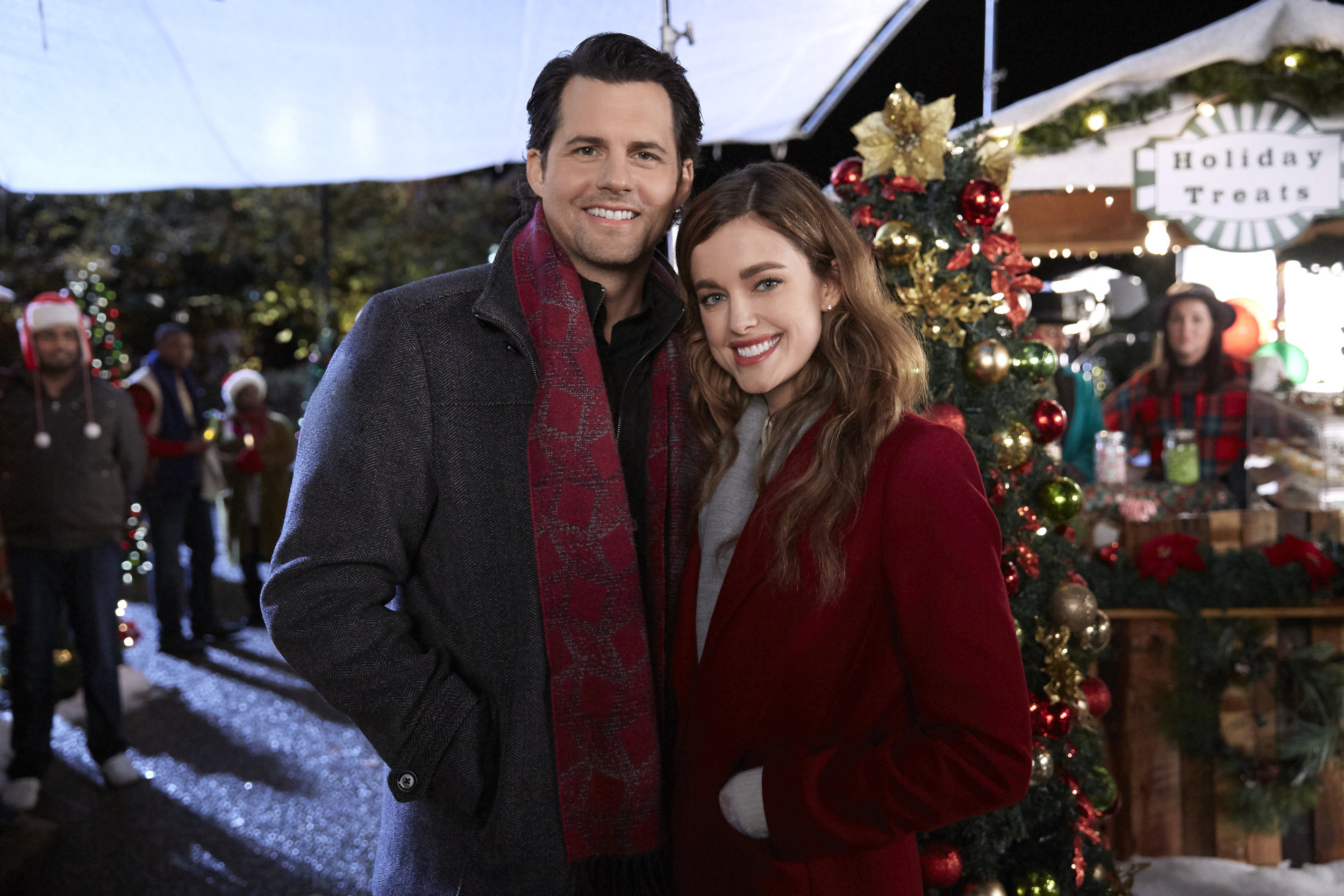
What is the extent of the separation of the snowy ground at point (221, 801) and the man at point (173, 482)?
82cm

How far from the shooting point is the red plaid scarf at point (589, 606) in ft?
5.19

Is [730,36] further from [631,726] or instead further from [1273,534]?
[631,726]

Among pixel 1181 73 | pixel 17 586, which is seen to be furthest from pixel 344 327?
pixel 1181 73

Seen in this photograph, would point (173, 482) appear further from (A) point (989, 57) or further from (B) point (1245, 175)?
(B) point (1245, 175)

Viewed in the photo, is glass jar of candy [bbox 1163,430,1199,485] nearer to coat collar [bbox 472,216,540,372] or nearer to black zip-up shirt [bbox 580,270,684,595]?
black zip-up shirt [bbox 580,270,684,595]

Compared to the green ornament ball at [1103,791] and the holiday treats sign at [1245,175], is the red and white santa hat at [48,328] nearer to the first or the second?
the green ornament ball at [1103,791]

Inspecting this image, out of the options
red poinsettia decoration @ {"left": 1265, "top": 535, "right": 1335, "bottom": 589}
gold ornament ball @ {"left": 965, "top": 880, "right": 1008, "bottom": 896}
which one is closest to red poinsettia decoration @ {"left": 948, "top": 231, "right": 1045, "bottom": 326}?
gold ornament ball @ {"left": 965, "top": 880, "right": 1008, "bottom": 896}

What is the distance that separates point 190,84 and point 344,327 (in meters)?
10.4

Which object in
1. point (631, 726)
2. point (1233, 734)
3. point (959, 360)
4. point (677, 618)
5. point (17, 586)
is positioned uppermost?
point (959, 360)

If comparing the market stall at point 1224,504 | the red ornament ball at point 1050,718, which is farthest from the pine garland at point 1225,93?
the red ornament ball at point 1050,718

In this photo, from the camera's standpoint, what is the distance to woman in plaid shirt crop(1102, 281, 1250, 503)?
454cm

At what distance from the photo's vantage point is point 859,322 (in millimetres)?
1679

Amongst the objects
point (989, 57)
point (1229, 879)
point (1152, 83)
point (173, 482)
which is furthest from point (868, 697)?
point (173, 482)

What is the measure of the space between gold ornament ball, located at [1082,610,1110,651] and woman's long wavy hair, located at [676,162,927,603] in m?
1.42
